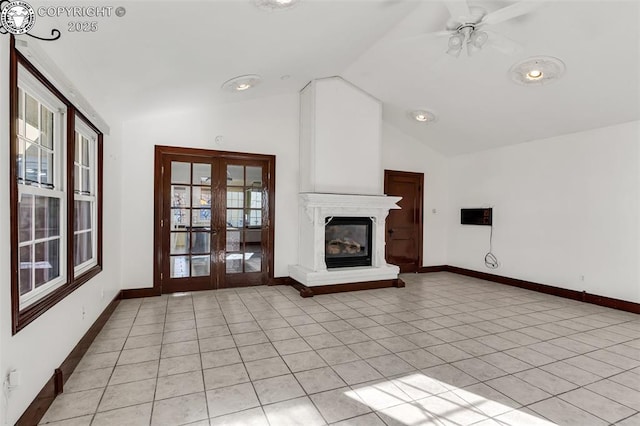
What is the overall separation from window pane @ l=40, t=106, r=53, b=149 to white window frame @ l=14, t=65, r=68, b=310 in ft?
0.13

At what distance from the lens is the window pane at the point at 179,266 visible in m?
4.98

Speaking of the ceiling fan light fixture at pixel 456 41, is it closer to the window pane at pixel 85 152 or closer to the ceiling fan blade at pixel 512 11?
the ceiling fan blade at pixel 512 11

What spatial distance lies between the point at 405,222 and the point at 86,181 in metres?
5.44

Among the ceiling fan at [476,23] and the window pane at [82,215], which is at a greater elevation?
Result: the ceiling fan at [476,23]

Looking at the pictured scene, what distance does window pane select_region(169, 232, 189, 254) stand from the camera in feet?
16.3

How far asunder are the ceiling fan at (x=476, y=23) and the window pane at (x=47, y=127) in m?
3.14

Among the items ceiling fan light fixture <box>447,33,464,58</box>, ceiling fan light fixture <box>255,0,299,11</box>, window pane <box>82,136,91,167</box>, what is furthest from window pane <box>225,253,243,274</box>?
ceiling fan light fixture <box>447,33,464,58</box>

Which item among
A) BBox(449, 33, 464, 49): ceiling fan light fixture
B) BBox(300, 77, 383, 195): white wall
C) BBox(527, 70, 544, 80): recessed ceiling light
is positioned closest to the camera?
BBox(449, 33, 464, 49): ceiling fan light fixture

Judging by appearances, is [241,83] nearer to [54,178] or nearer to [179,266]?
[54,178]

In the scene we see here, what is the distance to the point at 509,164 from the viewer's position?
5922 millimetres

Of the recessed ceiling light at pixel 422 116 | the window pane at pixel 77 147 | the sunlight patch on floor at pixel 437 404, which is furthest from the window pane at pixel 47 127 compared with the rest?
the recessed ceiling light at pixel 422 116

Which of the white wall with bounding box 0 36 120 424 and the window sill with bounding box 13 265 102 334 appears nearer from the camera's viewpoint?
the white wall with bounding box 0 36 120 424

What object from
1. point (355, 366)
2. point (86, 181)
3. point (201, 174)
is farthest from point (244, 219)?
point (355, 366)

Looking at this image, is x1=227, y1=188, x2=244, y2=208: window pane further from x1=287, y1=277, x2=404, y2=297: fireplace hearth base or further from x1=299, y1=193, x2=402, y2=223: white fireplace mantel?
x1=287, y1=277, x2=404, y2=297: fireplace hearth base
